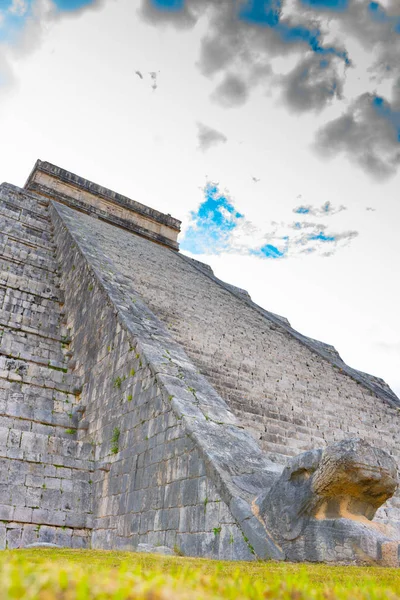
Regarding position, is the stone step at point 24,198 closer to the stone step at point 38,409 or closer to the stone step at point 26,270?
the stone step at point 26,270

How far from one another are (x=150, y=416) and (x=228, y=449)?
4.12 ft

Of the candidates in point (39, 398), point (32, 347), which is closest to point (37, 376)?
point (39, 398)

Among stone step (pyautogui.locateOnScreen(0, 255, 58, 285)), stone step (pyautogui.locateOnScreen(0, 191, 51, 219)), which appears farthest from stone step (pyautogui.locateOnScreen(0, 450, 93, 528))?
stone step (pyautogui.locateOnScreen(0, 191, 51, 219))

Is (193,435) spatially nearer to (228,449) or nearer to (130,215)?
(228,449)

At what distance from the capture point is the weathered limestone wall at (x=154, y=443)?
4.23m

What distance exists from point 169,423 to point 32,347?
358cm

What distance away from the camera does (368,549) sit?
11.2ft

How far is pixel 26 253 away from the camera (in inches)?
432

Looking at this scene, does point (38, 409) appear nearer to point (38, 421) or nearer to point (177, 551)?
point (38, 421)

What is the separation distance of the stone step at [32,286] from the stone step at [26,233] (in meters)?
1.99

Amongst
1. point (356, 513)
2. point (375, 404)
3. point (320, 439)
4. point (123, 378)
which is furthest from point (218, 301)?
point (356, 513)

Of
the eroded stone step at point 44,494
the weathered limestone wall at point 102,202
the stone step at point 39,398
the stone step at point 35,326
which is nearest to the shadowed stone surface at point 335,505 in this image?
the eroded stone step at point 44,494

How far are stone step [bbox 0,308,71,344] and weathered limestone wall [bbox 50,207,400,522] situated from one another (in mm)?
1557

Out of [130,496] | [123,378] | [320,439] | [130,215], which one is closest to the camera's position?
[130,496]
